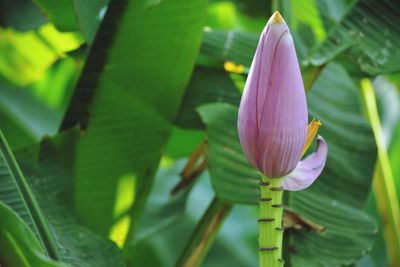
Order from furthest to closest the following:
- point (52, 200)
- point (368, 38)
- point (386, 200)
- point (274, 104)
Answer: point (386, 200) < point (368, 38) < point (52, 200) < point (274, 104)

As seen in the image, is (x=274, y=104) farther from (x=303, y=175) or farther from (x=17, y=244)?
(x=17, y=244)

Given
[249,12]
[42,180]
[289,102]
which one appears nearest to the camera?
[289,102]

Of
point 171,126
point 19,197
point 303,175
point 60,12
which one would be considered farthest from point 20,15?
point 303,175

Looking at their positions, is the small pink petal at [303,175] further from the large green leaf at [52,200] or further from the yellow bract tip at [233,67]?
the yellow bract tip at [233,67]

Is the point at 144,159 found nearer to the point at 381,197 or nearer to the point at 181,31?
the point at 181,31

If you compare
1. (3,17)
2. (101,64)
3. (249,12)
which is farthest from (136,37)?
(249,12)
